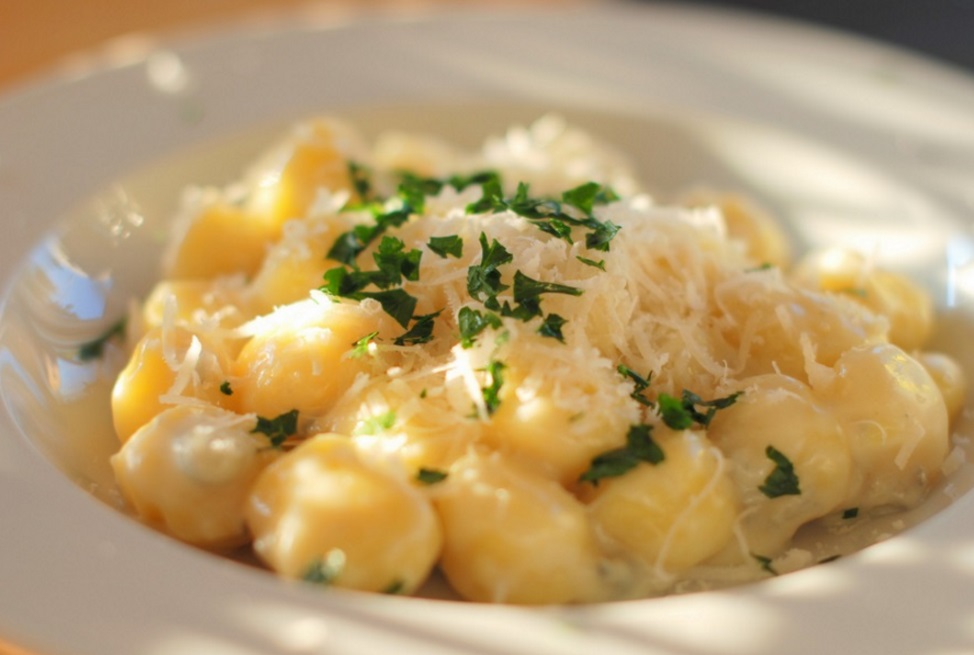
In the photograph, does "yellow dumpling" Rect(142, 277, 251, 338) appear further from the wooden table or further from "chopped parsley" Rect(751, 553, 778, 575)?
the wooden table

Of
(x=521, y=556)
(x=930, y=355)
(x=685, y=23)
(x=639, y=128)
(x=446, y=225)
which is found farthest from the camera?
(x=685, y=23)

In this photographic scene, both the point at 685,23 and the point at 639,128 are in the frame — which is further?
the point at 685,23

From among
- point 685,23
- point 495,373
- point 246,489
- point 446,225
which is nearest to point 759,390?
point 495,373

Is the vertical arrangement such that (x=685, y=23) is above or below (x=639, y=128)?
above

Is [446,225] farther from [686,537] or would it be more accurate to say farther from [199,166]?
[199,166]

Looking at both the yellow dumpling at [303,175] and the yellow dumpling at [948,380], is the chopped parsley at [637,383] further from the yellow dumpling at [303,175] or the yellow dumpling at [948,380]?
the yellow dumpling at [303,175]

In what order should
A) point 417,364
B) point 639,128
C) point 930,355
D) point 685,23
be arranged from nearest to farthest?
point 417,364 → point 930,355 → point 639,128 → point 685,23

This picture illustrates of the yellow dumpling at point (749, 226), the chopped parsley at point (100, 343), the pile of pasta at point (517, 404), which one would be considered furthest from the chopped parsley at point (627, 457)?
the chopped parsley at point (100, 343)
